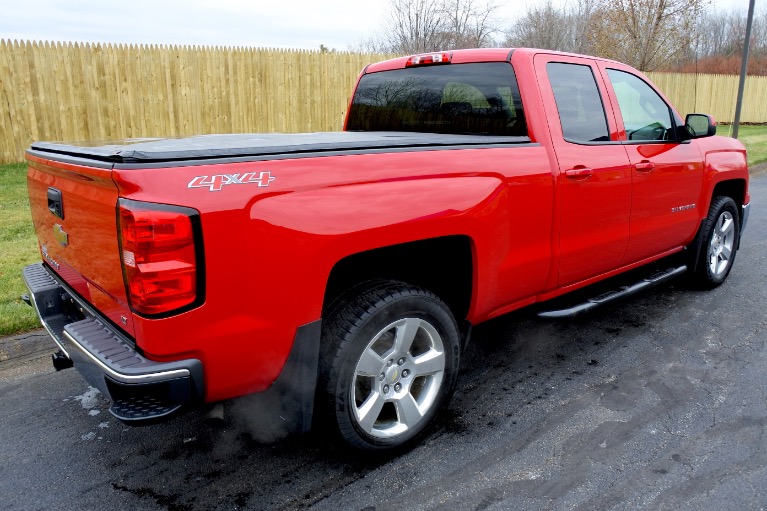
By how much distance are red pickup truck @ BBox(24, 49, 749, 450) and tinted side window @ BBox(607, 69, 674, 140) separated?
19 millimetres

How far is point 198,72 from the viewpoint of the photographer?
10.7 m

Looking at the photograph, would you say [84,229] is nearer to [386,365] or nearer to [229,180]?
[229,180]

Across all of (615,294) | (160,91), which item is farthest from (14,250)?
(160,91)

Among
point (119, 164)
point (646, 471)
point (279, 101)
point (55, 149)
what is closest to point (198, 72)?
point (279, 101)

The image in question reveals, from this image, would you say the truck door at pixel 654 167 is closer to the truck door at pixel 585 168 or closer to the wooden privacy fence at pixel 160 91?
the truck door at pixel 585 168

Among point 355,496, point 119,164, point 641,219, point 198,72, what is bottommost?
point 355,496

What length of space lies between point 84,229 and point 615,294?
3.17 meters

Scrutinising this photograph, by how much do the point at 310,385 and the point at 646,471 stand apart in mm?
1567

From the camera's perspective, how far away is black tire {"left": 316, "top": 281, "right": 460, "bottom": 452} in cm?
258

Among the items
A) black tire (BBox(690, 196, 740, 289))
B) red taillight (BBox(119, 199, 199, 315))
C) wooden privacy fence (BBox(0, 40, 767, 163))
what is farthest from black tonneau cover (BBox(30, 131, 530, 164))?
wooden privacy fence (BBox(0, 40, 767, 163))

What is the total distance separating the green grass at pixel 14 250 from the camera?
166 inches

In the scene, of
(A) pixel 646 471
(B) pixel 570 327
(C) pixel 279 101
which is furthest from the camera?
(C) pixel 279 101

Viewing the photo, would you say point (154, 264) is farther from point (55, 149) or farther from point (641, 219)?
point (641, 219)

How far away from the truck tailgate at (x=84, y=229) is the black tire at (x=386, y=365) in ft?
2.77
